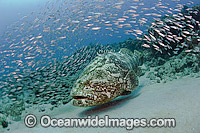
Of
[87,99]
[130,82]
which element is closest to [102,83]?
[87,99]

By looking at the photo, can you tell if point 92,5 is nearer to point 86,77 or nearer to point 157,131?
point 86,77

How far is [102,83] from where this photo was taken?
3988mm

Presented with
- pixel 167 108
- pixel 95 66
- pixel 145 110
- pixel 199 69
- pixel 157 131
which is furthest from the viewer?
pixel 199 69

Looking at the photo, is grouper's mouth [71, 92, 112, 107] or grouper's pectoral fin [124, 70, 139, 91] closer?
grouper's mouth [71, 92, 112, 107]

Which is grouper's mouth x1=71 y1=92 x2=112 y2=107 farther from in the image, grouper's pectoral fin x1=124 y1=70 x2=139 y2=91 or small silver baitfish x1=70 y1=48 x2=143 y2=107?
grouper's pectoral fin x1=124 y1=70 x2=139 y2=91

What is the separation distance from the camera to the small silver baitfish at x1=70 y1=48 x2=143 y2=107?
373 cm

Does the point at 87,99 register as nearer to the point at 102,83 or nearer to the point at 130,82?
the point at 102,83

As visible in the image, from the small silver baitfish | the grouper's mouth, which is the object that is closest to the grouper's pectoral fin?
the small silver baitfish

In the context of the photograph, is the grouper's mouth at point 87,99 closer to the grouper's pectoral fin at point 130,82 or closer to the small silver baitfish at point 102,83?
the small silver baitfish at point 102,83

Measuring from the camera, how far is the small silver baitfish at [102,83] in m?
3.73

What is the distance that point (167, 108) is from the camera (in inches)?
120

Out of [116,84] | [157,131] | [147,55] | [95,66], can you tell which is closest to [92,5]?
[147,55]

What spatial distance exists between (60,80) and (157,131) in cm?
686

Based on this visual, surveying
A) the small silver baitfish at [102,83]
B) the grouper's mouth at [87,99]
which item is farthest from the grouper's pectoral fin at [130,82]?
the grouper's mouth at [87,99]
